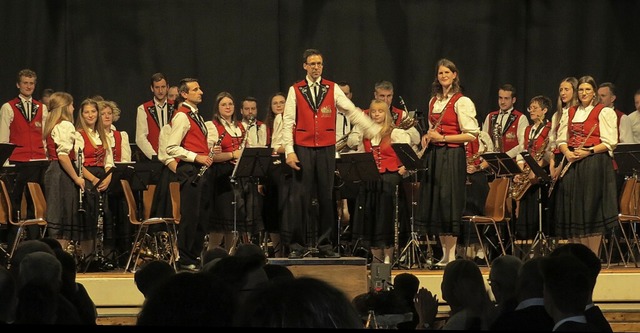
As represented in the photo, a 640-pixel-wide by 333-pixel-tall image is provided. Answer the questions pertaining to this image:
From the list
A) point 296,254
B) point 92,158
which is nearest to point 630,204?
point 296,254

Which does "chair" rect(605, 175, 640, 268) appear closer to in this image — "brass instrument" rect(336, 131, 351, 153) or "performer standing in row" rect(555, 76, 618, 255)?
"performer standing in row" rect(555, 76, 618, 255)

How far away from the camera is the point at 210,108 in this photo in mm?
14758

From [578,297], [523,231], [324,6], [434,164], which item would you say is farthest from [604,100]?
[578,297]

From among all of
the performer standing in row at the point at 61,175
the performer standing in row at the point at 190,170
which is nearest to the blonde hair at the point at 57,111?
the performer standing in row at the point at 61,175

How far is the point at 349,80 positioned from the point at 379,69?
0.45m

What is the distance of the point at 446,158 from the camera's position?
10109mm

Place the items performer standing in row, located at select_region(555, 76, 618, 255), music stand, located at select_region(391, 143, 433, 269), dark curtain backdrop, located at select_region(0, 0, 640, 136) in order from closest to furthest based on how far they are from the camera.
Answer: performer standing in row, located at select_region(555, 76, 618, 255) → music stand, located at select_region(391, 143, 433, 269) → dark curtain backdrop, located at select_region(0, 0, 640, 136)

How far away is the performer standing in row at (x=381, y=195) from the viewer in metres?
10.6

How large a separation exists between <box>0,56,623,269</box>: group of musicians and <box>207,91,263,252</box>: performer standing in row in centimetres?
1

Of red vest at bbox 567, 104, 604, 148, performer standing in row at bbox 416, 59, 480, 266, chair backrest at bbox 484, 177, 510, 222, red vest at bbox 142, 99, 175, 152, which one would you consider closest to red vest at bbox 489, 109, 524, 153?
chair backrest at bbox 484, 177, 510, 222

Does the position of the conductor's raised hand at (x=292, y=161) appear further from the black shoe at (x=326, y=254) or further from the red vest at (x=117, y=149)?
the red vest at (x=117, y=149)

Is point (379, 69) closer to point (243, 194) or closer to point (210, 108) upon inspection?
point (210, 108)

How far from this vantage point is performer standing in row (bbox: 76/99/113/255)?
10547mm

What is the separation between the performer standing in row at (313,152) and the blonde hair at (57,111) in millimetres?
2355
